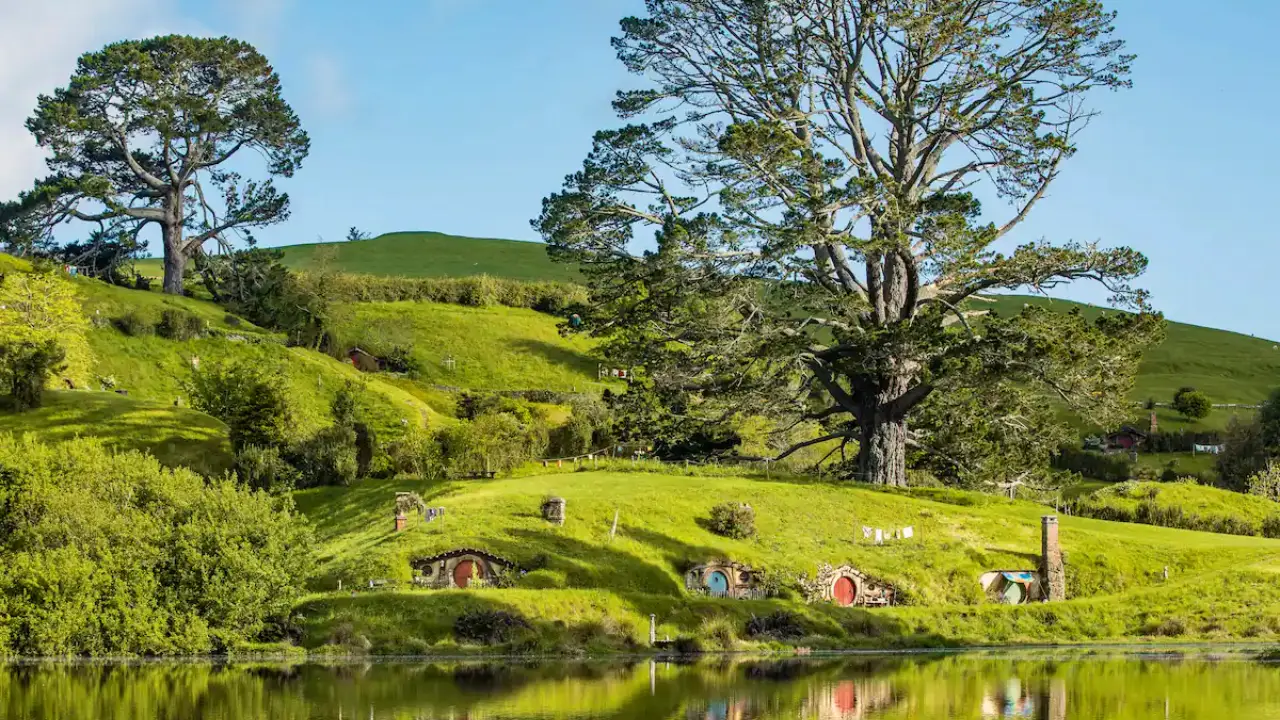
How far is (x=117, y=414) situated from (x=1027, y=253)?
54052mm

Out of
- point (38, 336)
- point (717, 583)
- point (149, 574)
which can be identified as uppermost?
point (38, 336)

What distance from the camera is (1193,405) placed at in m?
140

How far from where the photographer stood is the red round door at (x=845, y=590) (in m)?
61.1

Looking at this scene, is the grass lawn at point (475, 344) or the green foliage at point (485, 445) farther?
the grass lawn at point (475, 344)

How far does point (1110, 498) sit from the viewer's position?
85375 millimetres

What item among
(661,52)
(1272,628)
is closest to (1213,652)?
(1272,628)

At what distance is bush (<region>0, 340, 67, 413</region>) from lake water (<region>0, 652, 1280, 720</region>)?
4593 centimetres

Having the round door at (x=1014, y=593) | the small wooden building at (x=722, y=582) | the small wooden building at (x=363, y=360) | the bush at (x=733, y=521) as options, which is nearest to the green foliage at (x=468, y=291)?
the small wooden building at (x=363, y=360)

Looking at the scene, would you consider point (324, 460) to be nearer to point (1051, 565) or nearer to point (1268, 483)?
point (1051, 565)

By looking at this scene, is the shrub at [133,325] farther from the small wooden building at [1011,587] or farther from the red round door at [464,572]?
the small wooden building at [1011,587]

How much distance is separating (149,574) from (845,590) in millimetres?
26492

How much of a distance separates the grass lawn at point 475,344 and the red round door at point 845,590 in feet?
221

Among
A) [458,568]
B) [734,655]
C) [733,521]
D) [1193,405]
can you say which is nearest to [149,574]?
[458,568]

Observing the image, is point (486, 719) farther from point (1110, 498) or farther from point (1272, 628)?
point (1110, 498)
